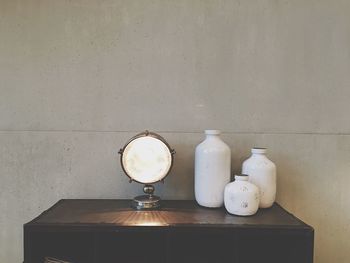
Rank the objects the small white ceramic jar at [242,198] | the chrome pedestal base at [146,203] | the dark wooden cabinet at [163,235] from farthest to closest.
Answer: the chrome pedestal base at [146,203] < the small white ceramic jar at [242,198] < the dark wooden cabinet at [163,235]

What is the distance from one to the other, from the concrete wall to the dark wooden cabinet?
252mm

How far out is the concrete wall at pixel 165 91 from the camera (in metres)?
1.71

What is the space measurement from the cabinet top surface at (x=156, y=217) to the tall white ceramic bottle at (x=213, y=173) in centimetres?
5

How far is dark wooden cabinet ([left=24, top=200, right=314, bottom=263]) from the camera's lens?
1259 mm

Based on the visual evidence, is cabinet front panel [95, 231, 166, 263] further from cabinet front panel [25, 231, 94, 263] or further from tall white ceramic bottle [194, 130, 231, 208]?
tall white ceramic bottle [194, 130, 231, 208]

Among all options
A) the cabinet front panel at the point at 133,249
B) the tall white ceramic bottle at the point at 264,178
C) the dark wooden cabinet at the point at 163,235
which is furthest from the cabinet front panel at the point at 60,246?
the tall white ceramic bottle at the point at 264,178

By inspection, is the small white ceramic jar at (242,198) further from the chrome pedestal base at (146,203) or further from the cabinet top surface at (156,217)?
the chrome pedestal base at (146,203)

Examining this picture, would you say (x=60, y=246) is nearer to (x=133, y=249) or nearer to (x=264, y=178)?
(x=133, y=249)

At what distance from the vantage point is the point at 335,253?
175 centimetres

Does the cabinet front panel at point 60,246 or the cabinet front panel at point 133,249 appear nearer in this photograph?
the cabinet front panel at point 60,246

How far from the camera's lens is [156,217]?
1.37 m

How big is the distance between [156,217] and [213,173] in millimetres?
342

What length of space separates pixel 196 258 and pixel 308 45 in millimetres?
1287

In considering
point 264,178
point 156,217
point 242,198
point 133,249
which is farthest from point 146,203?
point 264,178
